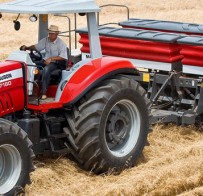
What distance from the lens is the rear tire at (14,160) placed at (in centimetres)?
657

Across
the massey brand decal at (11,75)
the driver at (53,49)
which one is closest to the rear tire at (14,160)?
the massey brand decal at (11,75)

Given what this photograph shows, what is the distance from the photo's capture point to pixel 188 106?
33.1 feet

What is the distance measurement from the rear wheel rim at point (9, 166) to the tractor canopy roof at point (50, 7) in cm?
152

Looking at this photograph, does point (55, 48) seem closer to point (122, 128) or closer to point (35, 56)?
point (35, 56)

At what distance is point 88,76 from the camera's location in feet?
24.7

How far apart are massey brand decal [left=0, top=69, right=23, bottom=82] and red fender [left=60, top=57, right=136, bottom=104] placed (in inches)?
22.2

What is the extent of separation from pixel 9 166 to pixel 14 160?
0.08 m

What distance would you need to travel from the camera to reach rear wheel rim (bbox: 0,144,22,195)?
665cm

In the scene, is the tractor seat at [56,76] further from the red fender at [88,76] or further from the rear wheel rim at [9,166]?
the rear wheel rim at [9,166]

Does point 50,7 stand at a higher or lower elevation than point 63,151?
higher

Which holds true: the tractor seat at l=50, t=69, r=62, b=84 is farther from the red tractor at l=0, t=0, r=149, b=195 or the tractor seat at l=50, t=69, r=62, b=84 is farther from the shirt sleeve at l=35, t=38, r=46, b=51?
the shirt sleeve at l=35, t=38, r=46, b=51

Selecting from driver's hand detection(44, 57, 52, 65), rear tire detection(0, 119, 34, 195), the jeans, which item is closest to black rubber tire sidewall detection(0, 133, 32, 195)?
rear tire detection(0, 119, 34, 195)

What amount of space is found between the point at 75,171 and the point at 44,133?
56cm

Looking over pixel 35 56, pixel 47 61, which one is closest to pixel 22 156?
pixel 47 61
